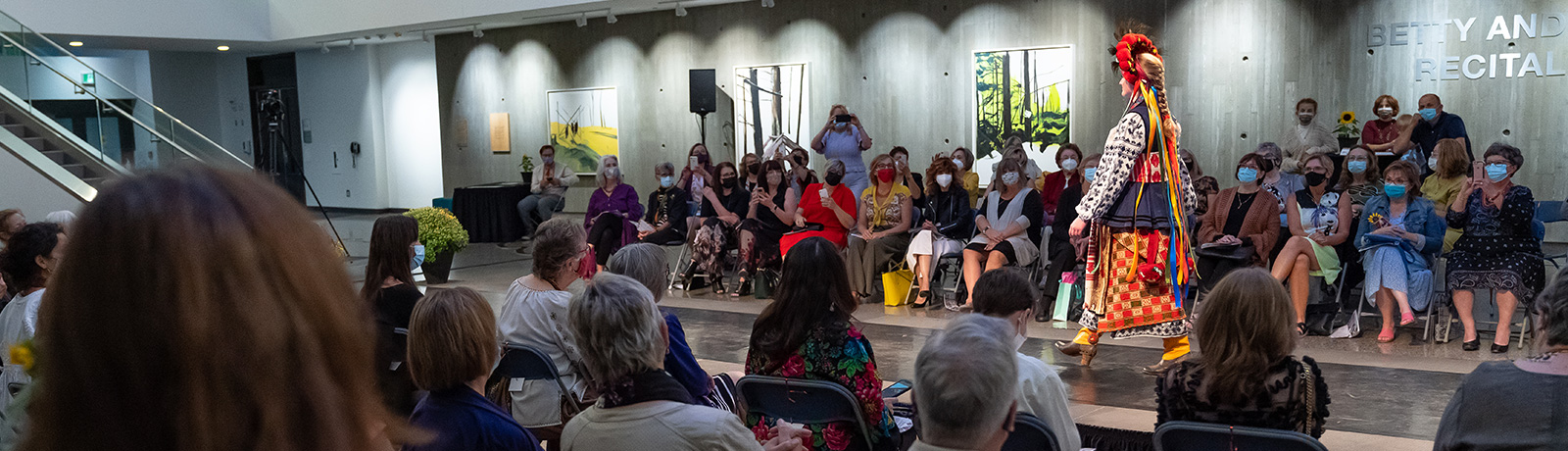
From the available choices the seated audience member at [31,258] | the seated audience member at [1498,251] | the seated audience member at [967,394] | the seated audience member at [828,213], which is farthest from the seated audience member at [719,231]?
the seated audience member at [967,394]

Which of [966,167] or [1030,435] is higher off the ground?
[966,167]

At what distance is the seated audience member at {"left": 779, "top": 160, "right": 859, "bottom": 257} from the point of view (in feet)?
26.3

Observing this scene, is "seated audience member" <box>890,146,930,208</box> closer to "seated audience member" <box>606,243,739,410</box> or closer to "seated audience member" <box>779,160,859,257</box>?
"seated audience member" <box>779,160,859,257</box>

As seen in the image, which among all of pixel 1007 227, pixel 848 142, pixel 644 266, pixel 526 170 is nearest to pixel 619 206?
pixel 848 142

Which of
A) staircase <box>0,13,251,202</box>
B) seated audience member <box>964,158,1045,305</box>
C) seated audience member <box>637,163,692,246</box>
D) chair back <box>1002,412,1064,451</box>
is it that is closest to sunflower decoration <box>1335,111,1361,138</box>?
seated audience member <box>964,158,1045,305</box>

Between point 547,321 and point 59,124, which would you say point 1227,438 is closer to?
point 547,321

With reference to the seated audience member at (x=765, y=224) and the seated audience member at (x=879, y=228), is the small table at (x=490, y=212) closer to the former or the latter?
the seated audience member at (x=765, y=224)

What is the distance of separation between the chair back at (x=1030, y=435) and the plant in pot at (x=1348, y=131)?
25.9 ft

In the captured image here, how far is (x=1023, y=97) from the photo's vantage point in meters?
11.3

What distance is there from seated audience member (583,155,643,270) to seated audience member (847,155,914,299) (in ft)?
7.10

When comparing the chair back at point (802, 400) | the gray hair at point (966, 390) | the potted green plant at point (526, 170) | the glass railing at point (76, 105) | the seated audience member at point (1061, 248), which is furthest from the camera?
the potted green plant at point (526, 170)

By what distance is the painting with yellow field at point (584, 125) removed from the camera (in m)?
14.6

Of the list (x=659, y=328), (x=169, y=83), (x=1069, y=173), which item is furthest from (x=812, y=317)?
(x=169, y=83)

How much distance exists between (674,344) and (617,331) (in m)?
0.72
